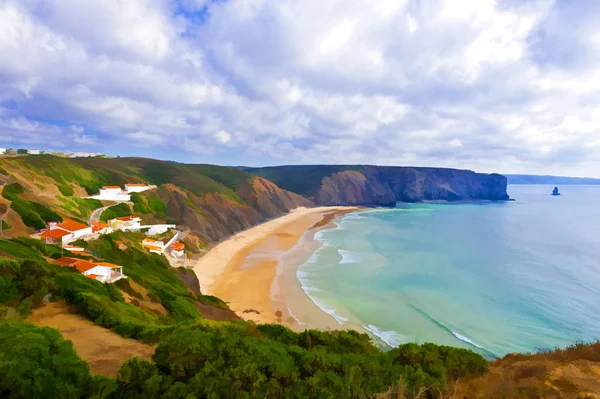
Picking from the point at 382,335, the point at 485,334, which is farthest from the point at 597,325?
the point at 382,335

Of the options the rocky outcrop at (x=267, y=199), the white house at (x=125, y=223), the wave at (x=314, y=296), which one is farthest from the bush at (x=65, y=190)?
the rocky outcrop at (x=267, y=199)

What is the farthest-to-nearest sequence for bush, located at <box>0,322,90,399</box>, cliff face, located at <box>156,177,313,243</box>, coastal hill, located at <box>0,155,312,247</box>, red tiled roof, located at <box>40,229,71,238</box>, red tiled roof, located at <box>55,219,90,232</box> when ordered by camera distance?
cliff face, located at <box>156,177,313,243</box>
coastal hill, located at <box>0,155,312,247</box>
red tiled roof, located at <box>55,219,90,232</box>
red tiled roof, located at <box>40,229,71,238</box>
bush, located at <box>0,322,90,399</box>

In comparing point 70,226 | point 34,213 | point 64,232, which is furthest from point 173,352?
point 34,213

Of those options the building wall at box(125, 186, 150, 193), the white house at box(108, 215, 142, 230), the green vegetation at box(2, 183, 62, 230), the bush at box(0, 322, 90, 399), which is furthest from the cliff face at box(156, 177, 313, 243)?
the bush at box(0, 322, 90, 399)

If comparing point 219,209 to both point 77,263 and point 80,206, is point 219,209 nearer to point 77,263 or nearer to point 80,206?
point 80,206

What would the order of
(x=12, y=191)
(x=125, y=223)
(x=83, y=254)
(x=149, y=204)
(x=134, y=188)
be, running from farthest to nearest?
1. (x=134, y=188)
2. (x=149, y=204)
3. (x=125, y=223)
4. (x=12, y=191)
5. (x=83, y=254)

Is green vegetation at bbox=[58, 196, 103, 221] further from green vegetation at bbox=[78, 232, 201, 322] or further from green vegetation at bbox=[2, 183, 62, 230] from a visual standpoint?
green vegetation at bbox=[78, 232, 201, 322]

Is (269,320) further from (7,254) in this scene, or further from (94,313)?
(7,254)
